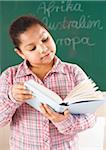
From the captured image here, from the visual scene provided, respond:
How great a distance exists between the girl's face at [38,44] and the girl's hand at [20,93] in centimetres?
13

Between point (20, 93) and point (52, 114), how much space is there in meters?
0.13

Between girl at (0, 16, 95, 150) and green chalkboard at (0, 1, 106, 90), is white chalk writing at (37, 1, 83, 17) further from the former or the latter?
girl at (0, 16, 95, 150)

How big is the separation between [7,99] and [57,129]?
221mm

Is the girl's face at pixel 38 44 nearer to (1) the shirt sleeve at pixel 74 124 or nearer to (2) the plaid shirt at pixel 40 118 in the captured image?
(2) the plaid shirt at pixel 40 118

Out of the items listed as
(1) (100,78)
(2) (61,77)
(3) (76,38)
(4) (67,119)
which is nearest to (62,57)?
(3) (76,38)

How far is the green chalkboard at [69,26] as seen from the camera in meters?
1.89

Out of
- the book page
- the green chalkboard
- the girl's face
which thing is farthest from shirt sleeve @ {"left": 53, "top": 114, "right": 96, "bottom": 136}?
the green chalkboard

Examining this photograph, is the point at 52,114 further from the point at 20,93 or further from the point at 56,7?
the point at 56,7

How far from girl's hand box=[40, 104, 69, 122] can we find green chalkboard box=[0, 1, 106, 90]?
890mm

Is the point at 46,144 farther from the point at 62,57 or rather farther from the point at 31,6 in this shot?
the point at 31,6

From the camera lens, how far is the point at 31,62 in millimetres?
1198

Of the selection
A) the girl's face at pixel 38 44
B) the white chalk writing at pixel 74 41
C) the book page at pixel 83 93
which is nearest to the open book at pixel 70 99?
the book page at pixel 83 93

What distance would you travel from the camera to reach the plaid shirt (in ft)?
3.84

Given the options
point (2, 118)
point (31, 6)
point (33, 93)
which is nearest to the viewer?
point (33, 93)
